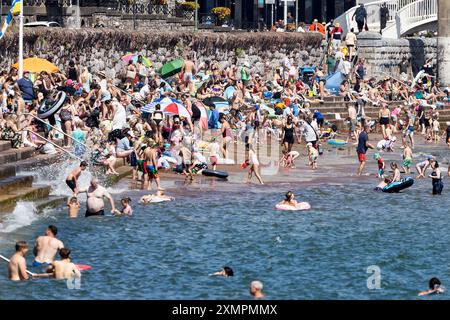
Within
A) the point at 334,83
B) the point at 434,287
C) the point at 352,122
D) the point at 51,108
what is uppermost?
the point at 334,83

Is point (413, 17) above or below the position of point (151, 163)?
above

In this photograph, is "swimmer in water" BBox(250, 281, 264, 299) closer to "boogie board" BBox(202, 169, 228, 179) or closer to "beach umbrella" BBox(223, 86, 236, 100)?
"boogie board" BBox(202, 169, 228, 179)

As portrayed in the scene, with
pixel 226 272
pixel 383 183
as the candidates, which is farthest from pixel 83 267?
pixel 383 183

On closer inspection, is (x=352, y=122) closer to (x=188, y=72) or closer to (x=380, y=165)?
(x=188, y=72)

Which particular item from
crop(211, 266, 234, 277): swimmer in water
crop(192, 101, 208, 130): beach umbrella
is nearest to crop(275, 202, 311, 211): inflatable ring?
crop(211, 266, 234, 277): swimmer in water

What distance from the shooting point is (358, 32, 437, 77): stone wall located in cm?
7075

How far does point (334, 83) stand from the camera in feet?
208

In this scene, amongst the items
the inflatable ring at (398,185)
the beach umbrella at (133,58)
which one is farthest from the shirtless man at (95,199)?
the beach umbrella at (133,58)

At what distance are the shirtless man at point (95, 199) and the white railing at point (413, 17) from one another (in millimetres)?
38320

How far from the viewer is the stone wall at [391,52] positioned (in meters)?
70.8

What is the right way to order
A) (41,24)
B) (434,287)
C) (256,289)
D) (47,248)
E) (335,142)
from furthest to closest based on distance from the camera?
(335,142) < (41,24) < (47,248) < (434,287) < (256,289)

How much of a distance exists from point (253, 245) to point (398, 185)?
9.73 m
